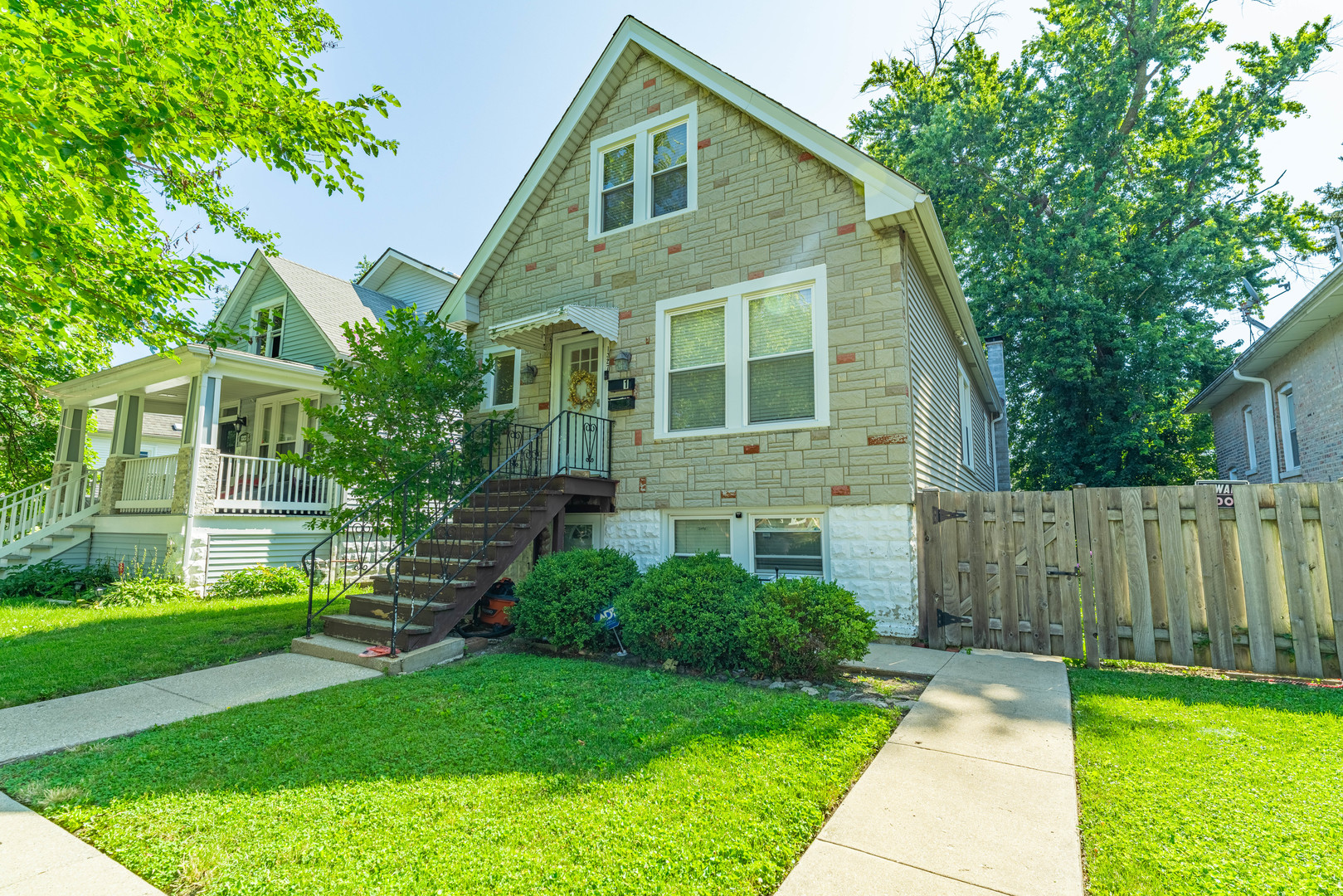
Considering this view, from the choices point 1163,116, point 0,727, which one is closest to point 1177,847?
→ point 0,727

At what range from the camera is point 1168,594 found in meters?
5.55

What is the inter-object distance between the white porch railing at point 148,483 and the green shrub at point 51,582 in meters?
1.31

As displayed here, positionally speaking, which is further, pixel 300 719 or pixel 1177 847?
pixel 300 719

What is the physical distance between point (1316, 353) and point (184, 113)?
1872cm

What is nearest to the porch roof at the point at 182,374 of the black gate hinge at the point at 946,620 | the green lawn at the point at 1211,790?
the black gate hinge at the point at 946,620

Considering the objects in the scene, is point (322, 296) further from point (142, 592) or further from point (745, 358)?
point (745, 358)

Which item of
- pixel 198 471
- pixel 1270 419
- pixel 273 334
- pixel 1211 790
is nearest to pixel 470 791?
pixel 1211 790

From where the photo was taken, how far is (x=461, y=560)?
7.05 m

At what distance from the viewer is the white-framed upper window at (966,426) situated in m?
11.9

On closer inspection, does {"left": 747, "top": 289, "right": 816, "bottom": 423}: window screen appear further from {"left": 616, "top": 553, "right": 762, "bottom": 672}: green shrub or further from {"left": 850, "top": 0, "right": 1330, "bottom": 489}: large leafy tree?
{"left": 850, "top": 0, "right": 1330, "bottom": 489}: large leafy tree

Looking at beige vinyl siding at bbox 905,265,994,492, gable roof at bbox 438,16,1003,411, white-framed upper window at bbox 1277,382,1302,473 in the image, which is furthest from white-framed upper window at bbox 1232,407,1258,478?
gable roof at bbox 438,16,1003,411

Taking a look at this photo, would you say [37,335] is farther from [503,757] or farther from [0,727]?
[503,757]

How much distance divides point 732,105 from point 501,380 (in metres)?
5.34

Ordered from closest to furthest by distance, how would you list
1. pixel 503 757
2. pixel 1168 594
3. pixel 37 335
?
pixel 503 757 < pixel 1168 594 < pixel 37 335
